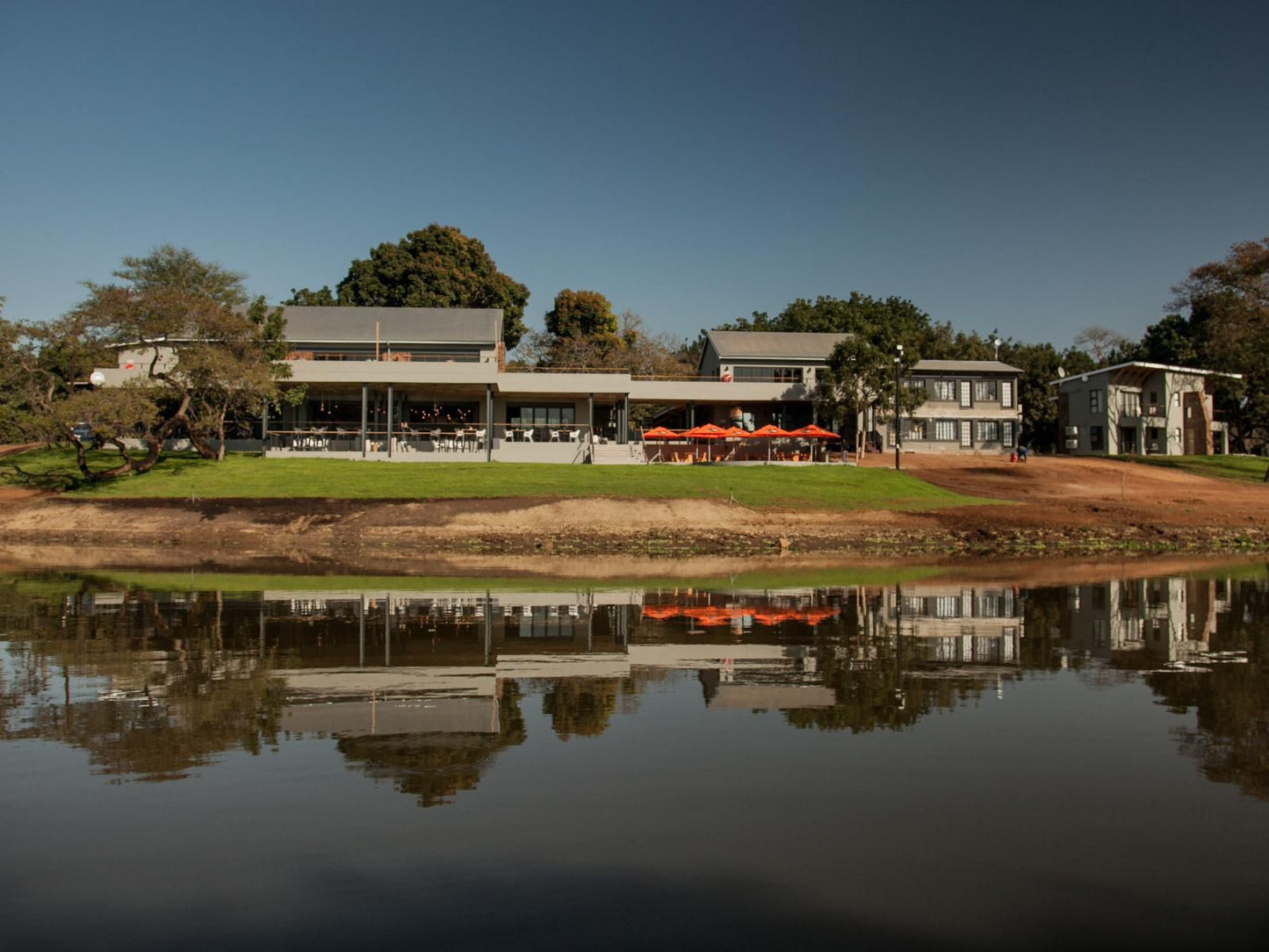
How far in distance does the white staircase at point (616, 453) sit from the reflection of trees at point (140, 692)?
3715 centimetres

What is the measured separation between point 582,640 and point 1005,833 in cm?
903

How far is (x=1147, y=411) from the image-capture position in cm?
6875

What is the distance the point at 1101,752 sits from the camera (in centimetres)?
886

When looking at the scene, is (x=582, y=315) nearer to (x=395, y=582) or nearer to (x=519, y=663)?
(x=395, y=582)

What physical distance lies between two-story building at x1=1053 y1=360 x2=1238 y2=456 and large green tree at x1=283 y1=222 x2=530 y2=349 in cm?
4778

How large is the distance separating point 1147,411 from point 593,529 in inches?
1998

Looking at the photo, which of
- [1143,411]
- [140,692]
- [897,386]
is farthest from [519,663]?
[1143,411]

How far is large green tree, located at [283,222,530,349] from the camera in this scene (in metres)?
84.9

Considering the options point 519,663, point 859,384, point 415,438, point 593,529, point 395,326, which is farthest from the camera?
point 395,326

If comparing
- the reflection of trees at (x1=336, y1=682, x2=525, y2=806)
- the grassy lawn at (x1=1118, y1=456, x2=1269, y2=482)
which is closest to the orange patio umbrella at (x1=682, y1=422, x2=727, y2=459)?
the grassy lawn at (x1=1118, y1=456, x2=1269, y2=482)

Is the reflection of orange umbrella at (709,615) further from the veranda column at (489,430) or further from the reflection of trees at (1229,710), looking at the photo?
the veranda column at (489,430)

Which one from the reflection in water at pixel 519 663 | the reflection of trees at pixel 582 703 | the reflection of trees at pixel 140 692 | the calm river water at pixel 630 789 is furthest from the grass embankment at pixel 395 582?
the reflection of trees at pixel 582 703

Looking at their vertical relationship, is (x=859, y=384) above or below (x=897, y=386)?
above

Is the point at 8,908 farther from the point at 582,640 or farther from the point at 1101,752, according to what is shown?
the point at 582,640
